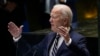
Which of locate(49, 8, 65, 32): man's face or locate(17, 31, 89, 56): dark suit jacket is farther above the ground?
locate(49, 8, 65, 32): man's face

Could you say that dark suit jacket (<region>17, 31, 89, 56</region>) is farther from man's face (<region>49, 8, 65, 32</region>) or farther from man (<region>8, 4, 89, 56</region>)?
man's face (<region>49, 8, 65, 32</region>)

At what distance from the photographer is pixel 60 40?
3.58 metres

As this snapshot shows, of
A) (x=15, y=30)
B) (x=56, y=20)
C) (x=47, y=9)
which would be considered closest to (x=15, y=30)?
(x=15, y=30)

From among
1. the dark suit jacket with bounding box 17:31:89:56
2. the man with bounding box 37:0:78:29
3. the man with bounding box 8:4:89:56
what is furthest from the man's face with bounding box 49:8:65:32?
the man with bounding box 37:0:78:29

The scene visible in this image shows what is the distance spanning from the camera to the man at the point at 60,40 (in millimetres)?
3324

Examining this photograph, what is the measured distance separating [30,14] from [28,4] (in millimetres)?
135

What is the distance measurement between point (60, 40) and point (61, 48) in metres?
0.10

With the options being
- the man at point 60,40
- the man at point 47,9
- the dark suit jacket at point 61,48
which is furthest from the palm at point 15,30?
the man at point 47,9

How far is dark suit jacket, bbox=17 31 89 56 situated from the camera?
3.36 m

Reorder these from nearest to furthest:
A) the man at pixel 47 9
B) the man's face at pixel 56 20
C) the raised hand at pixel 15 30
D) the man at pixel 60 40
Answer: the man at pixel 60 40, the man's face at pixel 56 20, the raised hand at pixel 15 30, the man at pixel 47 9

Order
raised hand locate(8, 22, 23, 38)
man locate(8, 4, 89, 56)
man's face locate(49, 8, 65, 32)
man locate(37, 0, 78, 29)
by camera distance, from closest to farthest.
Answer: man locate(8, 4, 89, 56)
man's face locate(49, 8, 65, 32)
raised hand locate(8, 22, 23, 38)
man locate(37, 0, 78, 29)

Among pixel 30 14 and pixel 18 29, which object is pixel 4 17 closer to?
pixel 30 14

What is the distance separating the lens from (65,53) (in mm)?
3479

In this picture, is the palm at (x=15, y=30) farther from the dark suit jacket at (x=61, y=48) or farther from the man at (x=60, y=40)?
the dark suit jacket at (x=61, y=48)
